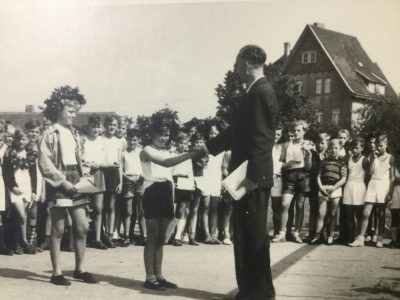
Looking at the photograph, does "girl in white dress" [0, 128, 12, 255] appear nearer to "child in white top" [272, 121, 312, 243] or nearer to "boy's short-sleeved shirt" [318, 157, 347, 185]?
"child in white top" [272, 121, 312, 243]

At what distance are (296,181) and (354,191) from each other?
58cm

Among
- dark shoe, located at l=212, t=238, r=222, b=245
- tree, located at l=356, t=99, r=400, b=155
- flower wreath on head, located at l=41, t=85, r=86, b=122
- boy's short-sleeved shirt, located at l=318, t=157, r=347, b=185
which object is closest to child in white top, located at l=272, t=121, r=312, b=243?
boy's short-sleeved shirt, located at l=318, t=157, r=347, b=185

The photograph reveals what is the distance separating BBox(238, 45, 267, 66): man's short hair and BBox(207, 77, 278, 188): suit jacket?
0.33ft

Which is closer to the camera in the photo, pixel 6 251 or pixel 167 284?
pixel 167 284

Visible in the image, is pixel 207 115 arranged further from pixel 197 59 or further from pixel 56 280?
pixel 56 280

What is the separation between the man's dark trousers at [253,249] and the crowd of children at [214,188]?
2.27m

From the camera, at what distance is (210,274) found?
404 centimetres

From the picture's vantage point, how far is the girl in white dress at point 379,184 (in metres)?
5.64

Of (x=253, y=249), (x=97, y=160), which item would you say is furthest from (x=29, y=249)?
(x=253, y=249)

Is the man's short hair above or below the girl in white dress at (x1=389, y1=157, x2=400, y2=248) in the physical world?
above

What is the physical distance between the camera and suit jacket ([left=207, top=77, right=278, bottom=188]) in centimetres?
310

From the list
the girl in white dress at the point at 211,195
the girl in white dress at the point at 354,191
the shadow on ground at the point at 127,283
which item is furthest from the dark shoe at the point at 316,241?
the shadow on ground at the point at 127,283

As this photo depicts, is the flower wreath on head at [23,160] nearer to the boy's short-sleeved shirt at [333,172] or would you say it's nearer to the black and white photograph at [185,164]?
the black and white photograph at [185,164]

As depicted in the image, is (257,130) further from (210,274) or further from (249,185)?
(210,274)
